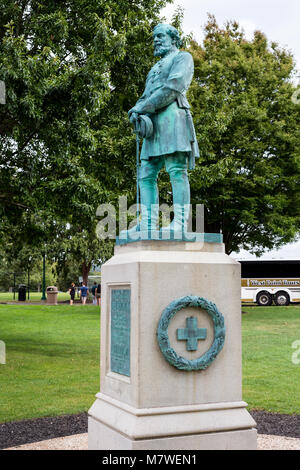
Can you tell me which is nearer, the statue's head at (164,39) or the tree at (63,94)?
the statue's head at (164,39)

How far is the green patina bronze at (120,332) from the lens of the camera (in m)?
5.72

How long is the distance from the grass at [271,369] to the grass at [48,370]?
9.75 feet

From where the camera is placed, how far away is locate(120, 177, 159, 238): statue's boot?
241 inches

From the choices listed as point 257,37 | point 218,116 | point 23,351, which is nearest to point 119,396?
point 23,351

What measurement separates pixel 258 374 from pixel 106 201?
17.3 feet

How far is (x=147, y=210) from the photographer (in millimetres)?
6301

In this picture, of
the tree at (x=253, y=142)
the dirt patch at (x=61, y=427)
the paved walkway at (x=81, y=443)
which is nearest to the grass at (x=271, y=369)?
the dirt patch at (x=61, y=427)

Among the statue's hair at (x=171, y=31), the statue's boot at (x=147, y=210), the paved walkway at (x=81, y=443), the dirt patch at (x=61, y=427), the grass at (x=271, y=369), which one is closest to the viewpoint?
the statue's boot at (x=147, y=210)

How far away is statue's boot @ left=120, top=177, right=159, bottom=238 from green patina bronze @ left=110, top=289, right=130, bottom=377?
699 millimetres

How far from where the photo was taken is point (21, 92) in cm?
1090

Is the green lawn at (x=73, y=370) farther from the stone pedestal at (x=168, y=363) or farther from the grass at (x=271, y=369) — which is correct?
the stone pedestal at (x=168, y=363)

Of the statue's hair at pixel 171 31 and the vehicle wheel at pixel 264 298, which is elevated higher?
the statue's hair at pixel 171 31

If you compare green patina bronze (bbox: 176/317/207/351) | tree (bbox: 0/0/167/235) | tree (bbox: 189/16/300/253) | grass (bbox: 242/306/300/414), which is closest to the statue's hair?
green patina bronze (bbox: 176/317/207/351)

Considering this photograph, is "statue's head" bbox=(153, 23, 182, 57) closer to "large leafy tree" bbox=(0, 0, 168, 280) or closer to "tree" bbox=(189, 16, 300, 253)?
"large leafy tree" bbox=(0, 0, 168, 280)
